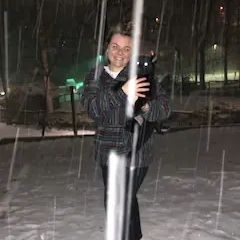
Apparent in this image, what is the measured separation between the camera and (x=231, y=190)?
6.34 meters

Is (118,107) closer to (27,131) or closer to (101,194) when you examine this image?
(101,194)

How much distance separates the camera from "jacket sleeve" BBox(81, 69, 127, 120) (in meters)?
3.35

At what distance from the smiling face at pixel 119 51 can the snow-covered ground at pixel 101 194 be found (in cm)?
177

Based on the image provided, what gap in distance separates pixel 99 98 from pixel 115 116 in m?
0.15

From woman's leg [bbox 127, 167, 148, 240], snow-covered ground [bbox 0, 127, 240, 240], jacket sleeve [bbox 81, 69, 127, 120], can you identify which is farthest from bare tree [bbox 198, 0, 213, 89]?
jacket sleeve [bbox 81, 69, 127, 120]

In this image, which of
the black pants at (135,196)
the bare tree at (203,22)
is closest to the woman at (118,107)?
the black pants at (135,196)

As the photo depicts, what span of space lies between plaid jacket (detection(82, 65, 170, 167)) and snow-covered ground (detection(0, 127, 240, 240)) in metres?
1.38

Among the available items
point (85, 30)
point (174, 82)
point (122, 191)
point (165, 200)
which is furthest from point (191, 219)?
point (174, 82)

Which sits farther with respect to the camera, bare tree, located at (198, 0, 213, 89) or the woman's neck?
bare tree, located at (198, 0, 213, 89)

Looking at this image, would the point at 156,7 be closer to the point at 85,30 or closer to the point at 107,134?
the point at 85,30

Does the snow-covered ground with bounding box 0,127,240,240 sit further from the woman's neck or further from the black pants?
the woman's neck

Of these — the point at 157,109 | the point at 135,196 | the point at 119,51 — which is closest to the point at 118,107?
the point at 157,109

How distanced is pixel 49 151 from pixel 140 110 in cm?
631

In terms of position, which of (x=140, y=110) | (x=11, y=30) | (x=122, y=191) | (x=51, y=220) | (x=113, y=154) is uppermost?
(x=11, y=30)
